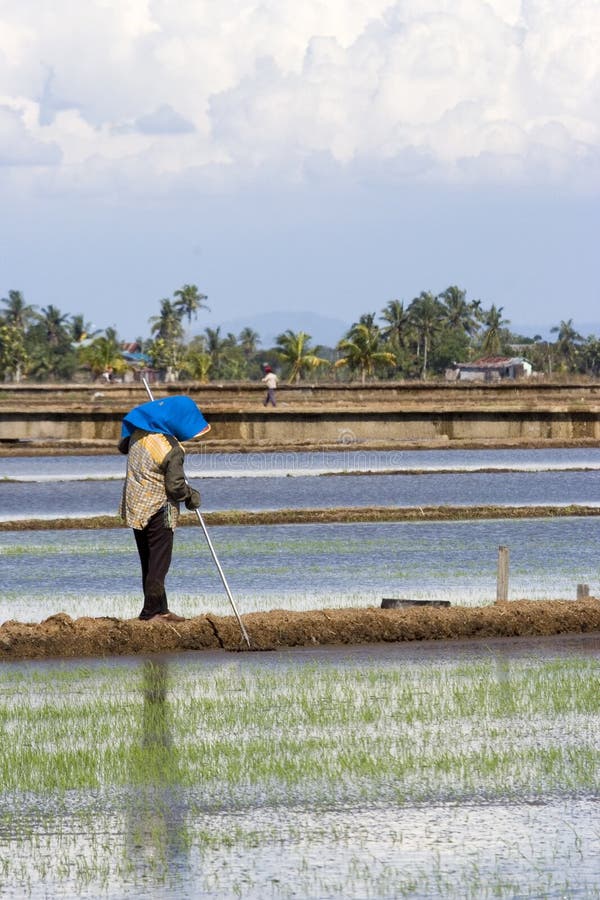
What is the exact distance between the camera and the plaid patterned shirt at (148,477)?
11211 mm

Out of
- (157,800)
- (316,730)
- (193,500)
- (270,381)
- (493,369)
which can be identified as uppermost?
(493,369)

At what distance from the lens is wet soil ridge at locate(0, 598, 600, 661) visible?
1140 centimetres

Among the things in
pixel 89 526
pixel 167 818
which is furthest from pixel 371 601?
pixel 89 526

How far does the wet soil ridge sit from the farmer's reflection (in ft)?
5.75

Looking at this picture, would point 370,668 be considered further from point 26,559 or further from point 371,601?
point 26,559

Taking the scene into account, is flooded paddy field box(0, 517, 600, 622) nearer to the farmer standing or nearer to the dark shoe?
the dark shoe

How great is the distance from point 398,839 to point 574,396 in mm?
58122

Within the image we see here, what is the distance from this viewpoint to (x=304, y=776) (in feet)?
25.1

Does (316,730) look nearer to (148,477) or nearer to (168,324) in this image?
(148,477)

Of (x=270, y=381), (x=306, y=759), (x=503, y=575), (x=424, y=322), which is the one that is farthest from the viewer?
(x=424, y=322)

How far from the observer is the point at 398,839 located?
259 inches

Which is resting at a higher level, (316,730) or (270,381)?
(270,381)

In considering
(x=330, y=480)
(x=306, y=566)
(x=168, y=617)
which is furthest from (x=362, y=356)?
(x=168, y=617)

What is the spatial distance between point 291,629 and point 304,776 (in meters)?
3.99
